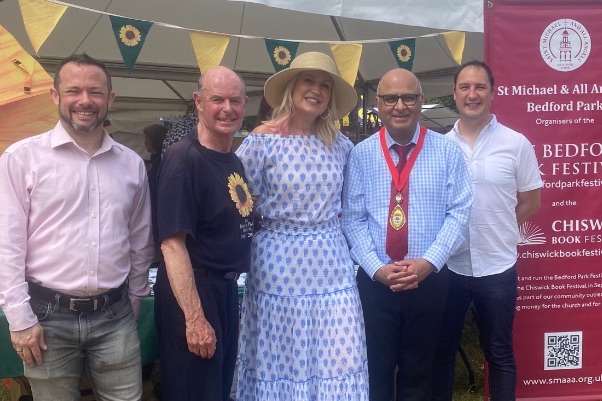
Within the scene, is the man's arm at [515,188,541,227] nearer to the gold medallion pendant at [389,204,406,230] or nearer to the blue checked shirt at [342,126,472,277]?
the blue checked shirt at [342,126,472,277]

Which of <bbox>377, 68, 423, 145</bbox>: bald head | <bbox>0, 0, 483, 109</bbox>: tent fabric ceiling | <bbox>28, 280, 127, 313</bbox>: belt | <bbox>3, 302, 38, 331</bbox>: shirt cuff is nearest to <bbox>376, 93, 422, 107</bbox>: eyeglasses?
<bbox>377, 68, 423, 145</bbox>: bald head

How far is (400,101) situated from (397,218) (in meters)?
0.52

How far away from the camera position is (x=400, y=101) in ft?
8.32

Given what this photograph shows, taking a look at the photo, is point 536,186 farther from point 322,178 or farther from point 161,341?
point 161,341

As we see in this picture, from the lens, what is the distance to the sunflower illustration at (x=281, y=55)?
4504 mm

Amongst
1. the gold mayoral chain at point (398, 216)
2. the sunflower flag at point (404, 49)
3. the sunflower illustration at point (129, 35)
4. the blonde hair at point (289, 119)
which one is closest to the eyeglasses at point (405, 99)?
the blonde hair at point (289, 119)

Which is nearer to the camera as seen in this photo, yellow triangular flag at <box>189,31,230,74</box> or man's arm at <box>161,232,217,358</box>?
man's arm at <box>161,232,217,358</box>

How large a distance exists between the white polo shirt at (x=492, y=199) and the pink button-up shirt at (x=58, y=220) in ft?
5.48

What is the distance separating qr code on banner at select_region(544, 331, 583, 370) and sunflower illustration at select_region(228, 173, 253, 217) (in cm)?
212

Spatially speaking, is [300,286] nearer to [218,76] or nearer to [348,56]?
[218,76]

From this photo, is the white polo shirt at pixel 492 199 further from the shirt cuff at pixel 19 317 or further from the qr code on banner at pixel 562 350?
the shirt cuff at pixel 19 317

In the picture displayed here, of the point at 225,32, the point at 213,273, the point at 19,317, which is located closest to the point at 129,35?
the point at 213,273

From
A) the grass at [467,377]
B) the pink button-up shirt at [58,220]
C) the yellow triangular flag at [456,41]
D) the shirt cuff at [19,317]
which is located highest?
the yellow triangular flag at [456,41]

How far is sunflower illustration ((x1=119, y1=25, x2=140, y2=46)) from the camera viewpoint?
3942 mm
